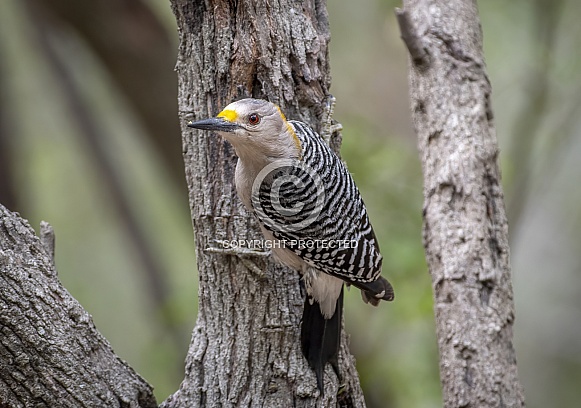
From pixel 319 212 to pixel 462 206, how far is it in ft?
2.50

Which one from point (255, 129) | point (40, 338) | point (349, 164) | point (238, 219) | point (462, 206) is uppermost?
point (349, 164)

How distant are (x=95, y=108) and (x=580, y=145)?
6216mm

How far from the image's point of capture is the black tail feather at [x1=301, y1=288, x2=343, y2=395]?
295 cm

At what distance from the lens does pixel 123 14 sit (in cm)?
528

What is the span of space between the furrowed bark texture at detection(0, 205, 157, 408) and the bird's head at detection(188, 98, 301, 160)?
32.7 inches

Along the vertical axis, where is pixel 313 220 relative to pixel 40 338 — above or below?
above

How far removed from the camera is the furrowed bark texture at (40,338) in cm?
246

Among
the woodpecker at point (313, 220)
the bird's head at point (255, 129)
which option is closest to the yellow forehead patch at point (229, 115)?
the bird's head at point (255, 129)

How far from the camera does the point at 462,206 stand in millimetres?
3336

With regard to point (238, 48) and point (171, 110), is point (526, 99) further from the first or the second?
point (238, 48)

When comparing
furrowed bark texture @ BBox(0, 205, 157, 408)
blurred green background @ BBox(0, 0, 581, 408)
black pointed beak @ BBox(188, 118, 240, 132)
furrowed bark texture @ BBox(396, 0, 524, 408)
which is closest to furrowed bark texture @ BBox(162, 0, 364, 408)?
black pointed beak @ BBox(188, 118, 240, 132)

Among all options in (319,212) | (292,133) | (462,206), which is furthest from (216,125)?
(462,206)

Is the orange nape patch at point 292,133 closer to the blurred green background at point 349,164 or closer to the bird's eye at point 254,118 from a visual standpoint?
the bird's eye at point 254,118

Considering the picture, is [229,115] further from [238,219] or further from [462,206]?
[462,206]
